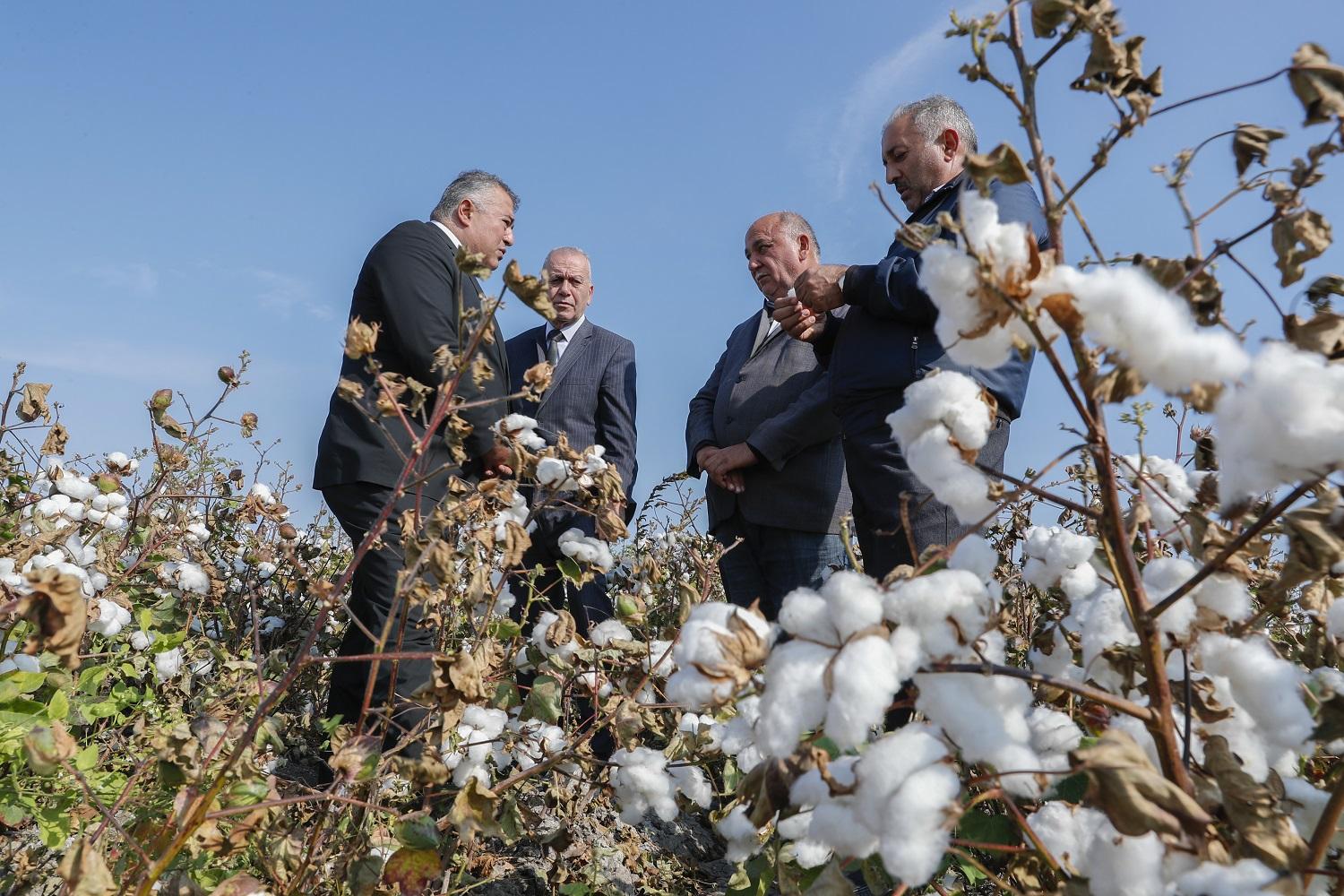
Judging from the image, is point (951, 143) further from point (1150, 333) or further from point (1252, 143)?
point (1150, 333)

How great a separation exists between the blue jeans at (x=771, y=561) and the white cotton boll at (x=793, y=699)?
7.52ft

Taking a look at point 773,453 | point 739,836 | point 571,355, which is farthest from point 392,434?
point 739,836

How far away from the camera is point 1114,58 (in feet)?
2.96

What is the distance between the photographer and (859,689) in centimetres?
72

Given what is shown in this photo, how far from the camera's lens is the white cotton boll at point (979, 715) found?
0.77m

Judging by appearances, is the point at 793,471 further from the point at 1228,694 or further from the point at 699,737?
the point at 1228,694

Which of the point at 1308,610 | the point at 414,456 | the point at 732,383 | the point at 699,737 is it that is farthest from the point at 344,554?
the point at 1308,610

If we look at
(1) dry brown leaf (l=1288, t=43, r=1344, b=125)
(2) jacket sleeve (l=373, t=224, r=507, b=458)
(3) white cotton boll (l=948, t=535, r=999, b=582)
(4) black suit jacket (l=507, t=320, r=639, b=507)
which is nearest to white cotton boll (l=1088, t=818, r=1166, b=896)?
(3) white cotton boll (l=948, t=535, r=999, b=582)

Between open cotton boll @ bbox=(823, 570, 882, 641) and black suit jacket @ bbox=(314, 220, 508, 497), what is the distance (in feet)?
6.69

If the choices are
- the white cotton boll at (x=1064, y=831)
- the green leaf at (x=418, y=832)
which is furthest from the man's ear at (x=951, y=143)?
the green leaf at (x=418, y=832)

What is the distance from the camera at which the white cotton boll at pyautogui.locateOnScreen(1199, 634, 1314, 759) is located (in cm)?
89

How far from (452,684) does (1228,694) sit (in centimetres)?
85

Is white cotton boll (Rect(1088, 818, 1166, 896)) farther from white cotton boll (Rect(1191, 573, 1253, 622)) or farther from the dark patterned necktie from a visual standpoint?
the dark patterned necktie

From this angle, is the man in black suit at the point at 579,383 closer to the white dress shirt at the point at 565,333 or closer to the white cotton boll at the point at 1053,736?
the white dress shirt at the point at 565,333
